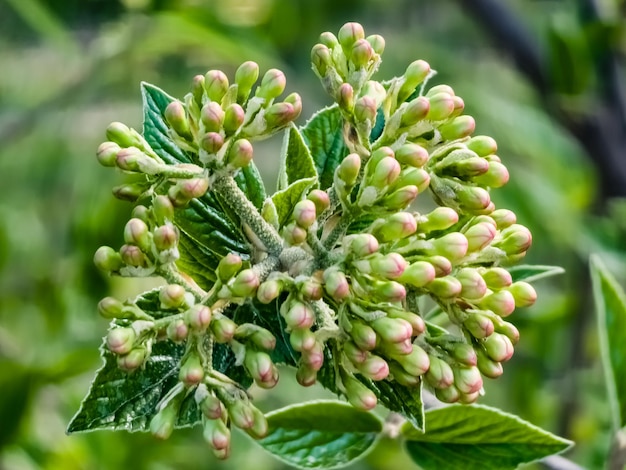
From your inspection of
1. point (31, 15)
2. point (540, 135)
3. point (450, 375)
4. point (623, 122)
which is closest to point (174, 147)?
point (450, 375)

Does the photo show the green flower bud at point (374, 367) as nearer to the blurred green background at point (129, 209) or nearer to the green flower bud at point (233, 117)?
the green flower bud at point (233, 117)

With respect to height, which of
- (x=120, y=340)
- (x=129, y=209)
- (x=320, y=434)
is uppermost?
(x=120, y=340)

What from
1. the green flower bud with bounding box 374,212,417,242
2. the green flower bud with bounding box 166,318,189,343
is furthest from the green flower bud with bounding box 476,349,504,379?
the green flower bud with bounding box 166,318,189,343

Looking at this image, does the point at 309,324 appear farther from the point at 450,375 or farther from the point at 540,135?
the point at 540,135

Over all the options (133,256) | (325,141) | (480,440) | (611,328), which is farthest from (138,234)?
(611,328)

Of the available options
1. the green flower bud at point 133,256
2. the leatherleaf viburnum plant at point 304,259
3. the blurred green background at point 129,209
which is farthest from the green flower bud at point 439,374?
the blurred green background at point 129,209

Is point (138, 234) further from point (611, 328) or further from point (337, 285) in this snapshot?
point (611, 328)
